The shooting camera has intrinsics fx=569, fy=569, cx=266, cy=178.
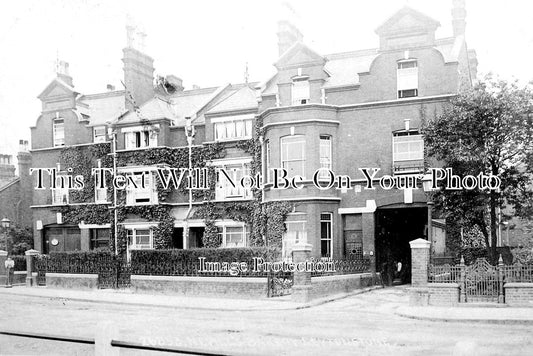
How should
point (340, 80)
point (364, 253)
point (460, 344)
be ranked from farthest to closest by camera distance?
point (340, 80)
point (364, 253)
point (460, 344)

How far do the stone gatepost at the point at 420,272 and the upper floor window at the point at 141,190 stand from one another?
755 inches

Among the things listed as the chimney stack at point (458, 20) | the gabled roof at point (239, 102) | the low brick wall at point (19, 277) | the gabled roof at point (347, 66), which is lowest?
the low brick wall at point (19, 277)

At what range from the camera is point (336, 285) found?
2286cm

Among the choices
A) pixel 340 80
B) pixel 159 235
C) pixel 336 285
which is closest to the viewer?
pixel 336 285

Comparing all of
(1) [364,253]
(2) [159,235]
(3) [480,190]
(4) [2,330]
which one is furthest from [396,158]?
(4) [2,330]

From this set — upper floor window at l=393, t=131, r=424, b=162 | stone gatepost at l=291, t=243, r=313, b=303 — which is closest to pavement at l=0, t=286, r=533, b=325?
stone gatepost at l=291, t=243, r=313, b=303

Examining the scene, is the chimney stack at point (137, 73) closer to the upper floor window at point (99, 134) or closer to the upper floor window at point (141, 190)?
the upper floor window at point (99, 134)

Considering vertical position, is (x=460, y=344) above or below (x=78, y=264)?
above

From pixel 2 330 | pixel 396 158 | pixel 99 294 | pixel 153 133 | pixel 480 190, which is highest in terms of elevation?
pixel 153 133

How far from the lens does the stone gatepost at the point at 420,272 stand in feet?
Result: 61.3

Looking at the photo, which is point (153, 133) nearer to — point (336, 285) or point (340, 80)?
point (340, 80)

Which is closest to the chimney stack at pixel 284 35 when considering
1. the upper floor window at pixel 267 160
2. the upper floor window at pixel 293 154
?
the upper floor window at pixel 267 160

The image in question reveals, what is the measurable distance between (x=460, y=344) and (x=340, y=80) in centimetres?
2681

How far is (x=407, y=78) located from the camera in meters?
27.8
